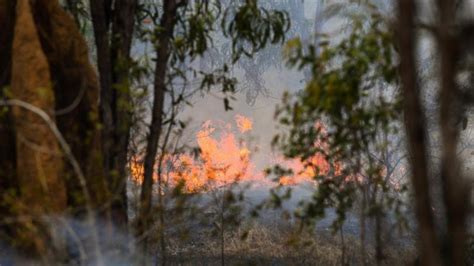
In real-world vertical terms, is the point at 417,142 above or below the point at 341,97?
below

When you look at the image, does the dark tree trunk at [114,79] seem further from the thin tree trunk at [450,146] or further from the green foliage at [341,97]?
the thin tree trunk at [450,146]

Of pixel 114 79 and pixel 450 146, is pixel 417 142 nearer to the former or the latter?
pixel 450 146

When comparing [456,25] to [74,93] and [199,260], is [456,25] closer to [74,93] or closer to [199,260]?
[74,93]

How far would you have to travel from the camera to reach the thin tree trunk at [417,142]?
336 cm

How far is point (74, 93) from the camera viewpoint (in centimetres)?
682

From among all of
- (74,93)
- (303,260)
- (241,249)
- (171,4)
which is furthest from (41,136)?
(241,249)

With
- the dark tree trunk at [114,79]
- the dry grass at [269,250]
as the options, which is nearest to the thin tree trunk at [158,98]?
the dark tree trunk at [114,79]

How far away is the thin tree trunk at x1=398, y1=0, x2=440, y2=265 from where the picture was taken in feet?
11.0

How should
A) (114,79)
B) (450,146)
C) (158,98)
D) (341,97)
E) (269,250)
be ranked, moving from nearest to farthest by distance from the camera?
1. (450,146)
2. (341,97)
3. (158,98)
4. (114,79)
5. (269,250)

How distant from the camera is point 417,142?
337 cm

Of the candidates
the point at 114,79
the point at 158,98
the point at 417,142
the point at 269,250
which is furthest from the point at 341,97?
the point at 269,250

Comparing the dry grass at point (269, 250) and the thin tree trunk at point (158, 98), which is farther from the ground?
the thin tree trunk at point (158, 98)

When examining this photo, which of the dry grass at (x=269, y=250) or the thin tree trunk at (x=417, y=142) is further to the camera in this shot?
the dry grass at (x=269, y=250)

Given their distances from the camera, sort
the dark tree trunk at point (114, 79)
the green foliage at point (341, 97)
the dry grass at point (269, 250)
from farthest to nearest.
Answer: the dry grass at point (269, 250)
the dark tree trunk at point (114, 79)
the green foliage at point (341, 97)
